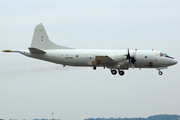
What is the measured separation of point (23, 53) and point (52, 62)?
178 inches

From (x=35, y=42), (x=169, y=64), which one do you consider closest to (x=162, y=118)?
(x=169, y=64)

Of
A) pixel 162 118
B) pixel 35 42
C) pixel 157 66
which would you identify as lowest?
pixel 162 118

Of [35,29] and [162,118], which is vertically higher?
[35,29]

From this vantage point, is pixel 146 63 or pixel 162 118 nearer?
pixel 146 63

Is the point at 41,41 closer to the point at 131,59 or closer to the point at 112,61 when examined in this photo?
the point at 112,61

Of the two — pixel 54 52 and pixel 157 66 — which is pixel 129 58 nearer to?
pixel 157 66

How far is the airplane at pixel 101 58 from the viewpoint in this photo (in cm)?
4475

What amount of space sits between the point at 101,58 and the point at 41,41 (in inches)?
394

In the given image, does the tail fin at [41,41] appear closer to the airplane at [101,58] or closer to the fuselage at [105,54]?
the airplane at [101,58]

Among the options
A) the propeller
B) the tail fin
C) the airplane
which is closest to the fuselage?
the airplane

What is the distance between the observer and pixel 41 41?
4709 cm

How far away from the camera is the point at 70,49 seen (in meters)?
46.2

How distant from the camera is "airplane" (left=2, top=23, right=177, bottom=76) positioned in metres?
44.8

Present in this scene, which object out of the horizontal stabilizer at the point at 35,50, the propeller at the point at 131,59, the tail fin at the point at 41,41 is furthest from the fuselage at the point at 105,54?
the tail fin at the point at 41,41
